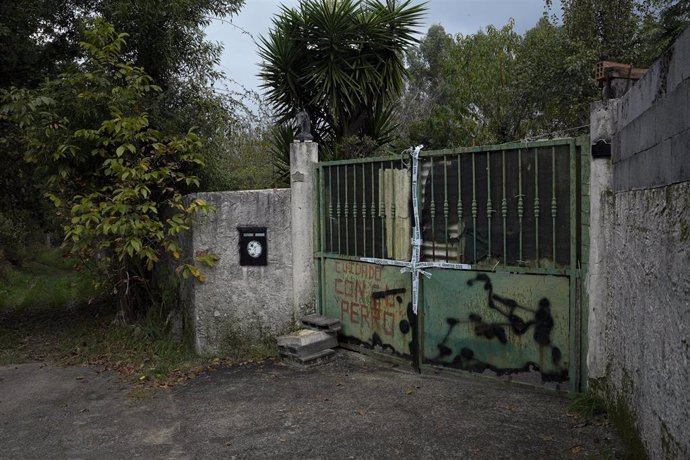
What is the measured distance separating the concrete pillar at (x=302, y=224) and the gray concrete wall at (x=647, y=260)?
2.96 meters

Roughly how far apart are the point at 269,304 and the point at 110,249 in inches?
97.1

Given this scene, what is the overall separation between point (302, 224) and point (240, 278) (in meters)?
0.89

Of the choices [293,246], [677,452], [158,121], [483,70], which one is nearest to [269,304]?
[293,246]

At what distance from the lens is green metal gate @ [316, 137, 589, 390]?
13.7 feet

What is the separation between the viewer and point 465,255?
4.75m

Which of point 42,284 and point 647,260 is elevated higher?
point 647,260

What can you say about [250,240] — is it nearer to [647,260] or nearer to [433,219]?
[433,219]

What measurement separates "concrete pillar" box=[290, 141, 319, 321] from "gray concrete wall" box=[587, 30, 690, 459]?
2958 mm

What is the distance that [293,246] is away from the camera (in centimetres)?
595

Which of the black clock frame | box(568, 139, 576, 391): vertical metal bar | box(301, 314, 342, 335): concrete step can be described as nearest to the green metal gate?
box(568, 139, 576, 391): vertical metal bar

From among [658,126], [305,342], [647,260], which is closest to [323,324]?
[305,342]

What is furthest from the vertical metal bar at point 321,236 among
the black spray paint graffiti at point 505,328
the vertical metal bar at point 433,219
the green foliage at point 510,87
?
the green foliage at point 510,87

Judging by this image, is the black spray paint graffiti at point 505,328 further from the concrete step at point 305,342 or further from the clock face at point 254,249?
the clock face at point 254,249

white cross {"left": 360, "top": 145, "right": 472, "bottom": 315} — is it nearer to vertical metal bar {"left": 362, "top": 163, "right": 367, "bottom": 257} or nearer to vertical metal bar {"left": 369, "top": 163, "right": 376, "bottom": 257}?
vertical metal bar {"left": 369, "top": 163, "right": 376, "bottom": 257}
